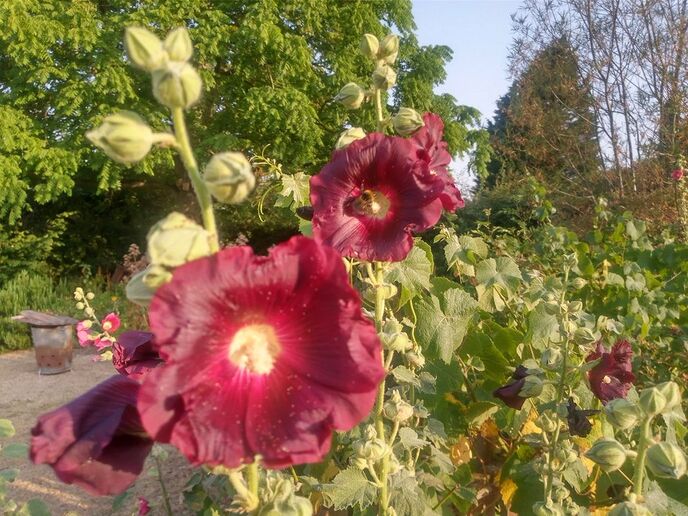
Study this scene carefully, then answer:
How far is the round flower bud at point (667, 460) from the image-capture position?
2.86 ft

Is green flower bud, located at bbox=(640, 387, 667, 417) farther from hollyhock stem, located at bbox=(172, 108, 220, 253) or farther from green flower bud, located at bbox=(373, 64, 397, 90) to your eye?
green flower bud, located at bbox=(373, 64, 397, 90)

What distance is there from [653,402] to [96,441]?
777 mm

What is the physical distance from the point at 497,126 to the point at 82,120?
54.9 feet

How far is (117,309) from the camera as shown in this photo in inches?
311

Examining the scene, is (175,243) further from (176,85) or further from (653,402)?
(653,402)

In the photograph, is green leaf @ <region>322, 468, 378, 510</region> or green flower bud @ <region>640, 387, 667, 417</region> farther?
green leaf @ <region>322, 468, 378, 510</region>

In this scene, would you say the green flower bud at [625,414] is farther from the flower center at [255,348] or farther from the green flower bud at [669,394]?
the flower center at [255,348]

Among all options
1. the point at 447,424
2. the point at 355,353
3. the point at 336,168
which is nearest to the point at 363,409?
the point at 355,353

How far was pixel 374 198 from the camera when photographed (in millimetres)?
1355

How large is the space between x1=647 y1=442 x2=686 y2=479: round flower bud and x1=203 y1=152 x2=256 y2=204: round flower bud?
2.38 feet

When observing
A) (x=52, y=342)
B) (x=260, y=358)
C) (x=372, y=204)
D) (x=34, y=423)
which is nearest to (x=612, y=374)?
A: (x=372, y=204)

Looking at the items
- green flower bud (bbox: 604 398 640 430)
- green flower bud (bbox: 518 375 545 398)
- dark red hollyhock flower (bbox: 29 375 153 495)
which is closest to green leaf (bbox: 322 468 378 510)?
green flower bud (bbox: 518 375 545 398)

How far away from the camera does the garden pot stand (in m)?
6.31

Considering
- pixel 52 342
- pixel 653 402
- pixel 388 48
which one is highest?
pixel 388 48
